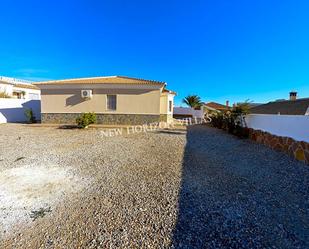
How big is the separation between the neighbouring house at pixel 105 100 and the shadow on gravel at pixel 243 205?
9.27m

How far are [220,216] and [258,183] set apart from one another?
1.80m

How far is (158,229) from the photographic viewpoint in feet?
8.23

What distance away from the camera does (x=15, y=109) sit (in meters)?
16.9

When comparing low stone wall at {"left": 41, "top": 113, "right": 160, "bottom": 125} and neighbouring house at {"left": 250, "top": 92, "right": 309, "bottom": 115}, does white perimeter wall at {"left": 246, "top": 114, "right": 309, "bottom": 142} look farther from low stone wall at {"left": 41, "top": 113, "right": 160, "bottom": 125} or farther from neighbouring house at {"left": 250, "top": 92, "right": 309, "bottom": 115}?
low stone wall at {"left": 41, "top": 113, "right": 160, "bottom": 125}

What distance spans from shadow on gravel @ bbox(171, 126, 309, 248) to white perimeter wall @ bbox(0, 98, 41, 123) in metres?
18.0

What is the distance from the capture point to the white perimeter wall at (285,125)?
5.56m

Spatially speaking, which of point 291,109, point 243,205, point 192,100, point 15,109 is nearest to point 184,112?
point 192,100

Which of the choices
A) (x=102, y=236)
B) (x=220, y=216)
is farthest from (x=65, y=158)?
(x=220, y=216)

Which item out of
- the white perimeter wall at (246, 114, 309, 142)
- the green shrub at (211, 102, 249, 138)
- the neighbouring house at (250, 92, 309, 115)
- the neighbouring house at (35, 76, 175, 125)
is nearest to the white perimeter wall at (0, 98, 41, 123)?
the neighbouring house at (35, 76, 175, 125)

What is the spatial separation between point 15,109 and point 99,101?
29.9 ft

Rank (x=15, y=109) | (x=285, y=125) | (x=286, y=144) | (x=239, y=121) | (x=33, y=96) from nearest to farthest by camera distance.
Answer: (x=286, y=144) → (x=285, y=125) → (x=239, y=121) → (x=15, y=109) → (x=33, y=96)

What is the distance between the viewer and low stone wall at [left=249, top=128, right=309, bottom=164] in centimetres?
541

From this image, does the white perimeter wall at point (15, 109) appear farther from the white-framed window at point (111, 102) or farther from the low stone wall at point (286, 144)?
the low stone wall at point (286, 144)

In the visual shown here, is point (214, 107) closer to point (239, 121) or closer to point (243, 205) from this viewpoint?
point (239, 121)
